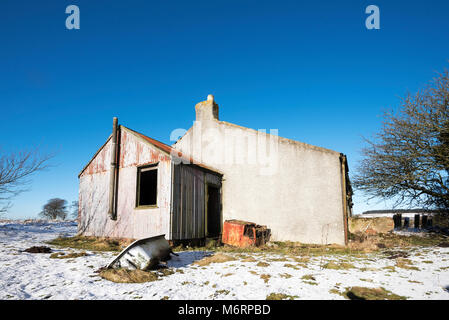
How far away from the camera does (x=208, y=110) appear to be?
45.8 feet

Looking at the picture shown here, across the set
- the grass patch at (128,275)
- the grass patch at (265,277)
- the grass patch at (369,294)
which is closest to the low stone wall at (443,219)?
the grass patch at (369,294)

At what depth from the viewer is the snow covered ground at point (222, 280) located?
4.11 metres

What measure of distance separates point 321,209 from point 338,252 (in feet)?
7.03

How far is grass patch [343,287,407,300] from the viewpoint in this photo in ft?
12.9

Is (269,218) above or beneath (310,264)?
above

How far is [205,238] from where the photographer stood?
10.8 metres

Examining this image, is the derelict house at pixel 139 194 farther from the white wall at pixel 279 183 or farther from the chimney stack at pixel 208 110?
the chimney stack at pixel 208 110

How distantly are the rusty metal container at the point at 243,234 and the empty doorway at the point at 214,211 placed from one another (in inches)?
65.0

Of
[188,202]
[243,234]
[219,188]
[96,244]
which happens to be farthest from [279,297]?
[219,188]

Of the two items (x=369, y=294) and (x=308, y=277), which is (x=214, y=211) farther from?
(x=369, y=294)

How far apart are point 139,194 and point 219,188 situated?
4006 millimetres
